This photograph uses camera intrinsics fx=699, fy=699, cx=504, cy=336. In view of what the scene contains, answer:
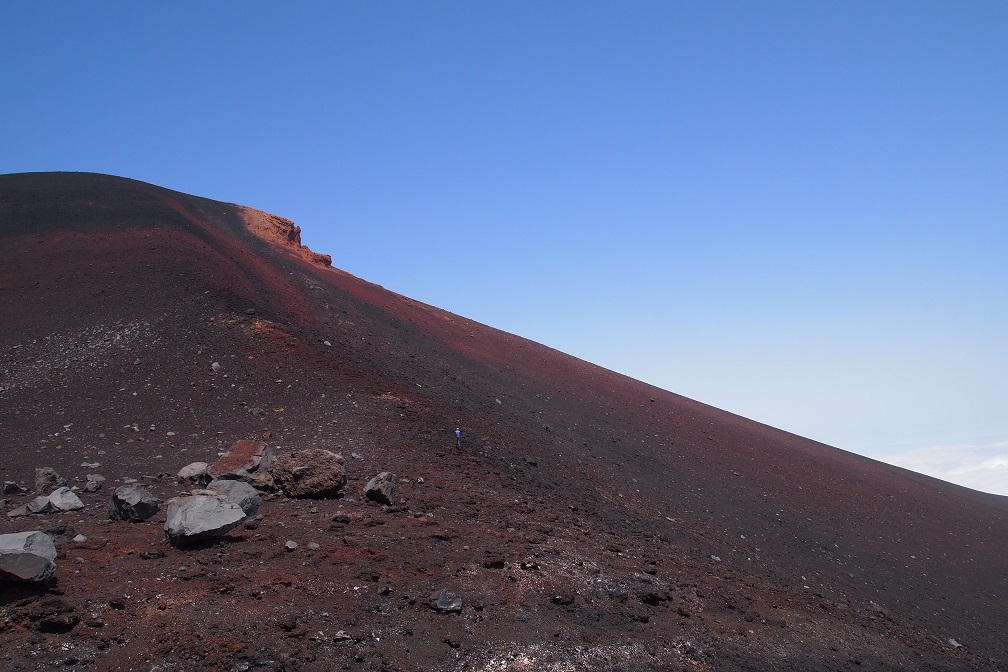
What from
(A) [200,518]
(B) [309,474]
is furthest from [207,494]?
(B) [309,474]

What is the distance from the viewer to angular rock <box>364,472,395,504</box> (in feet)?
30.3

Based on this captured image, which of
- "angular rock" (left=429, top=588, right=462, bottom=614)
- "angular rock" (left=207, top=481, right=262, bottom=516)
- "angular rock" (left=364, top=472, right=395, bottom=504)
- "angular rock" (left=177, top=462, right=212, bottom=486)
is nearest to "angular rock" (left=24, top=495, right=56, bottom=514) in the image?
"angular rock" (left=177, top=462, right=212, bottom=486)

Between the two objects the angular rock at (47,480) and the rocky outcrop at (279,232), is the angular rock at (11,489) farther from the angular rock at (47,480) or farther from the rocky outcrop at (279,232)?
the rocky outcrop at (279,232)

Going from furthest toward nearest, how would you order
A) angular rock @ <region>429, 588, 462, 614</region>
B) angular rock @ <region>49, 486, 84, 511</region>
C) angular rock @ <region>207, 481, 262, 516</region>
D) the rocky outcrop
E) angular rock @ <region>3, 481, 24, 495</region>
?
1. the rocky outcrop
2. angular rock @ <region>3, 481, 24, 495</region>
3. angular rock @ <region>49, 486, 84, 511</region>
4. angular rock @ <region>207, 481, 262, 516</region>
5. angular rock @ <region>429, 588, 462, 614</region>

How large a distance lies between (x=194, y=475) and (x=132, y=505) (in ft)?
4.80

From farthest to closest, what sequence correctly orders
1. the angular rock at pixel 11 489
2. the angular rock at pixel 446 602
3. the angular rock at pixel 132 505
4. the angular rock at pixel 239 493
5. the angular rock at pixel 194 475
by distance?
the angular rock at pixel 194 475 → the angular rock at pixel 11 489 → the angular rock at pixel 239 493 → the angular rock at pixel 132 505 → the angular rock at pixel 446 602

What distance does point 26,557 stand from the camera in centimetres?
611

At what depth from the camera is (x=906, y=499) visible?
2245cm

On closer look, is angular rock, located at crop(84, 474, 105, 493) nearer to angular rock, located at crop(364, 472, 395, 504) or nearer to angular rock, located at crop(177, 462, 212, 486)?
angular rock, located at crop(177, 462, 212, 486)

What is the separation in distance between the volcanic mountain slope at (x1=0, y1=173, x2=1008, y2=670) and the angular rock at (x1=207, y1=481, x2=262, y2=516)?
13.0 inches

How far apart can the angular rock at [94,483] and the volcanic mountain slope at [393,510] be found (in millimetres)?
115

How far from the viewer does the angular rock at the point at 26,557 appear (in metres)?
6.02

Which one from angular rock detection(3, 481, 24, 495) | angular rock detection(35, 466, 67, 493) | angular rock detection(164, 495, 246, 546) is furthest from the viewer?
angular rock detection(35, 466, 67, 493)

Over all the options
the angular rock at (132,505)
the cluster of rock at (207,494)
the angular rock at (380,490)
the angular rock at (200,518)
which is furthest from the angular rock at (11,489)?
the angular rock at (380,490)
